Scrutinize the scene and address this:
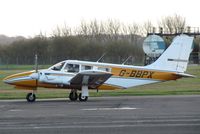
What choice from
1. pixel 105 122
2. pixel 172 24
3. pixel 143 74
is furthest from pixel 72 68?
pixel 172 24

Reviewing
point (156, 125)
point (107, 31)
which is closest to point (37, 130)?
point (156, 125)

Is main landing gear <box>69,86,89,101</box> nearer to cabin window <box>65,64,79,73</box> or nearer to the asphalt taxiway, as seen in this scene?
cabin window <box>65,64,79,73</box>

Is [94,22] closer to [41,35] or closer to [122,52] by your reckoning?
[41,35]

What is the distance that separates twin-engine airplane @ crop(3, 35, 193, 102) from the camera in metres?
24.8

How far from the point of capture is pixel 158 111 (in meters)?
17.8

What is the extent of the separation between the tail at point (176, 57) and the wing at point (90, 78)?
312cm

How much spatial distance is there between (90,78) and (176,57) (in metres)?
5.35

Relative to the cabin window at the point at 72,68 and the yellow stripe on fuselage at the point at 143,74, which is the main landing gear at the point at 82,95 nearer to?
the cabin window at the point at 72,68

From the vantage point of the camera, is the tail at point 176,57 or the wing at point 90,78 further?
the tail at point 176,57

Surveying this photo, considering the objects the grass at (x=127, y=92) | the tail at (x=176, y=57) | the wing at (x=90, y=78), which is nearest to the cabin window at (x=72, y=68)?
the wing at (x=90, y=78)

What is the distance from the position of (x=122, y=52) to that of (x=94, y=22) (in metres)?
33.4

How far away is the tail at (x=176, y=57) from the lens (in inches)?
1049

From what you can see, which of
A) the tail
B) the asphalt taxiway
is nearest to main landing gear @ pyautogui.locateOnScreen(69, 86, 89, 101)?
the tail

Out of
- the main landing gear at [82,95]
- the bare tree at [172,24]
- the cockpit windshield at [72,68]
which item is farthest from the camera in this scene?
the bare tree at [172,24]
